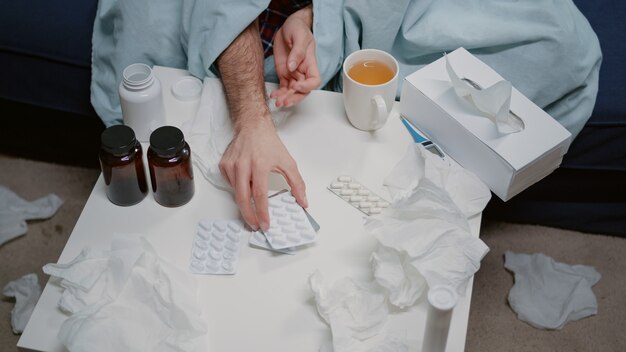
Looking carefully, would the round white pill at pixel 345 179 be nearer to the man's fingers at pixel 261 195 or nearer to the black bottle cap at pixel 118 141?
the man's fingers at pixel 261 195

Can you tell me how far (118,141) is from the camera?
1.13m

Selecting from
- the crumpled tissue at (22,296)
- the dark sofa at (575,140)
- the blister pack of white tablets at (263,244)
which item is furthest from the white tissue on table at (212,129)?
the crumpled tissue at (22,296)

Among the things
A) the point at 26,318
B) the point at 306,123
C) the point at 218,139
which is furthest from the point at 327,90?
the point at 26,318

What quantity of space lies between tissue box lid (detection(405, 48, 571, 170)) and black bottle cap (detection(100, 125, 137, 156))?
48cm

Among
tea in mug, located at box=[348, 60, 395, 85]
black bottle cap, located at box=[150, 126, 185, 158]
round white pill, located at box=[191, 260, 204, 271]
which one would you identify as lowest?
round white pill, located at box=[191, 260, 204, 271]

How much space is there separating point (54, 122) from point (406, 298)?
1.06 m

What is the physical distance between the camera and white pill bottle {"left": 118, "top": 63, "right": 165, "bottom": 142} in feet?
4.13

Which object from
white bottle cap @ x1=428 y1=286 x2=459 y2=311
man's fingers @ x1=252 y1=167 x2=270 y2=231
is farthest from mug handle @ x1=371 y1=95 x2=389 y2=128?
white bottle cap @ x1=428 y1=286 x2=459 y2=311

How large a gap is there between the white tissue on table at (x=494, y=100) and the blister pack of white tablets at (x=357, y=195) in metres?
0.22

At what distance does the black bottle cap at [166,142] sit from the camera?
1138 mm

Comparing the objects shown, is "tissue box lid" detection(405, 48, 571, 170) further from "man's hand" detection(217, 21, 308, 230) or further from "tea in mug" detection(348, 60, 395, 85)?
"man's hand" detection(217, 21, 308, 230)

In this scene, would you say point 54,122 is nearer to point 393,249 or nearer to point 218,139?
point 218,139

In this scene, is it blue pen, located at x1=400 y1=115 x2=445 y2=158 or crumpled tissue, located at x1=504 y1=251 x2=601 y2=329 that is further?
crumpled tissue, located at x1=504 y1=251 x2=601 y2=329

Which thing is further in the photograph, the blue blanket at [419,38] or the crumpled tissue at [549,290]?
the crumpled tissue at [549,290]
